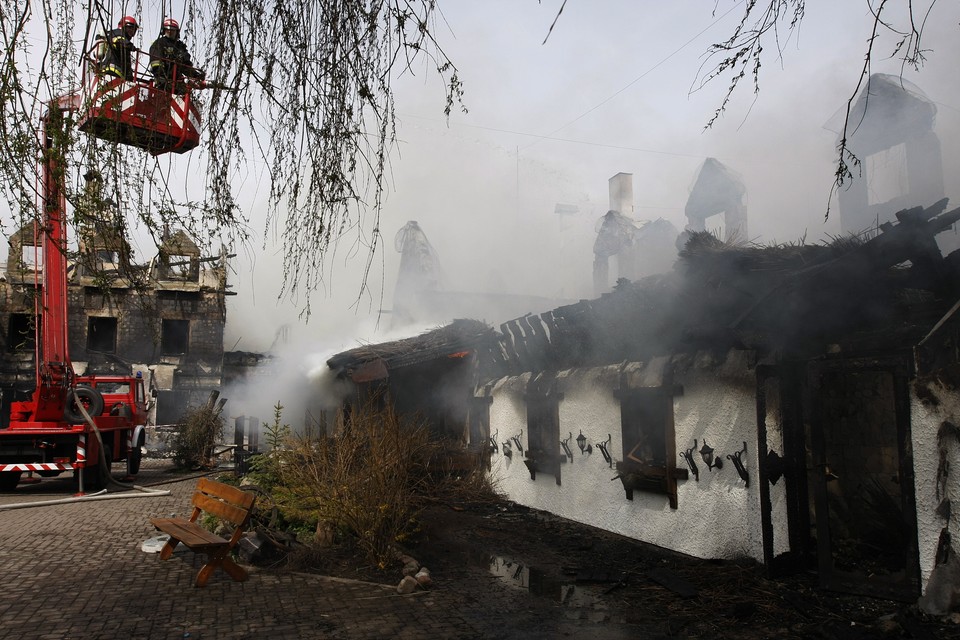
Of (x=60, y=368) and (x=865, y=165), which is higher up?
(x=865, y=165)

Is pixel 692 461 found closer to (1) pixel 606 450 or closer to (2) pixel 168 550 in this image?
(1) pixel 606 450

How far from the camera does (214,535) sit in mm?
6566

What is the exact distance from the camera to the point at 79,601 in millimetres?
5480

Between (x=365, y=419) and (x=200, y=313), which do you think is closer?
(x=365, y=419)

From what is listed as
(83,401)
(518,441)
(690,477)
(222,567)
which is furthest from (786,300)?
(83,401)

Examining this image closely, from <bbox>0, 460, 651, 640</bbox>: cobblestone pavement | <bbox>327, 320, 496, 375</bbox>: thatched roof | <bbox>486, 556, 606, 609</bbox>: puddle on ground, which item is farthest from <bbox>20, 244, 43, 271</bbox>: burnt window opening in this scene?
<bbox>327, 320, 496, 375</bbox>: thatched roof

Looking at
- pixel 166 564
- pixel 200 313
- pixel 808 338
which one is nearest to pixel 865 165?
pixel 808 338

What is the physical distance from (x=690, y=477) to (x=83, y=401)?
38.6 feet

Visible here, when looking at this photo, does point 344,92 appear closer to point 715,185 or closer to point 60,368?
point 60,368

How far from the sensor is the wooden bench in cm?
598

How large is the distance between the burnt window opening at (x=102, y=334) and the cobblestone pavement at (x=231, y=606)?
25948mm

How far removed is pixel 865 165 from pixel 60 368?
1459 cm

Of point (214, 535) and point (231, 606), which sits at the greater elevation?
point (214, 535)

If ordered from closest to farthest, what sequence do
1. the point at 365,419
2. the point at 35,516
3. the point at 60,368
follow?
the point at 365,419, the point at 35,516, the point at 60,368
